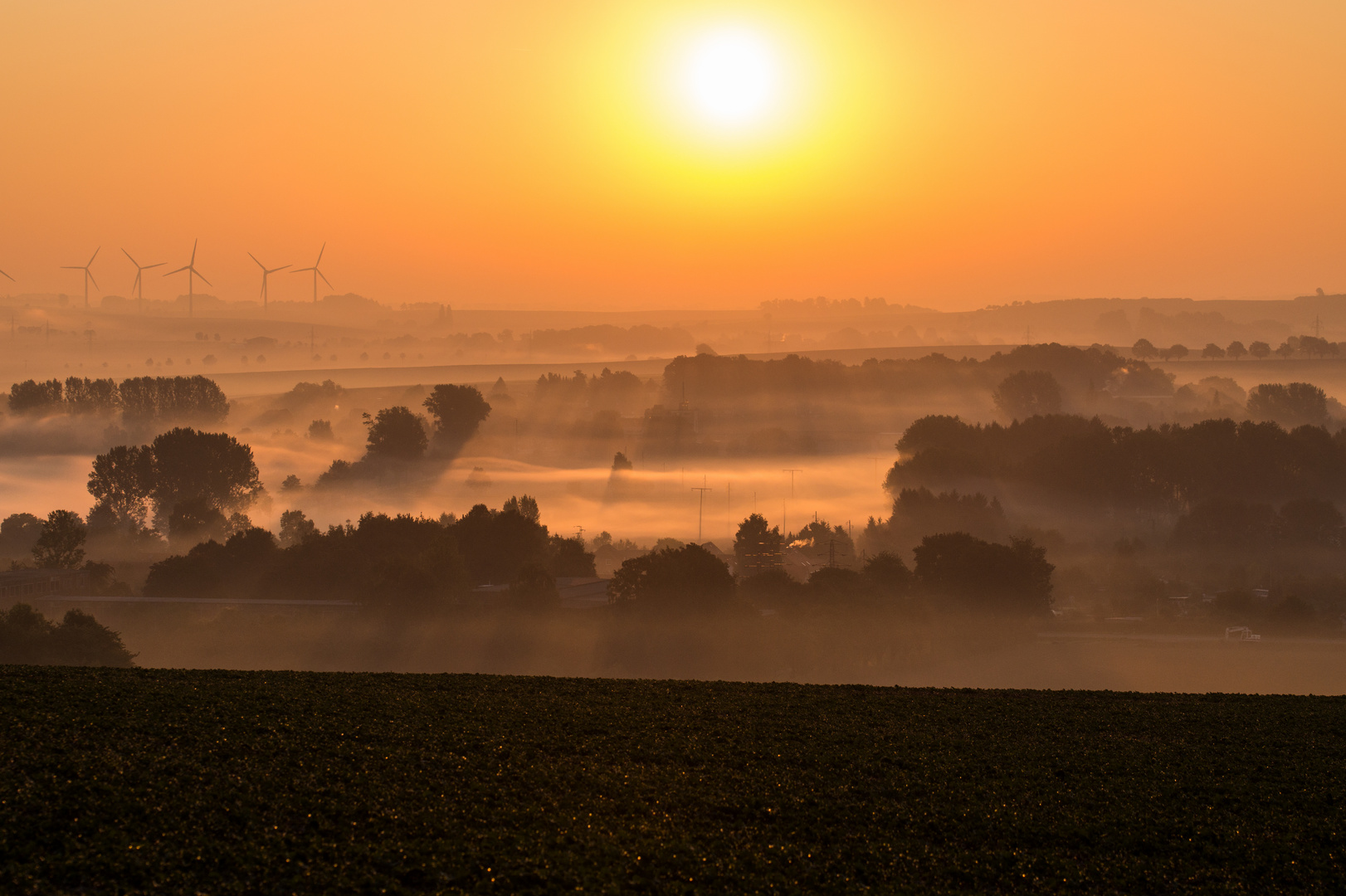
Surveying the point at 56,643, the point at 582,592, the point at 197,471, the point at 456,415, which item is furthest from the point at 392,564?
the point at 456,415

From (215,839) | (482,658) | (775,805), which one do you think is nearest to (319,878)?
(215,839)

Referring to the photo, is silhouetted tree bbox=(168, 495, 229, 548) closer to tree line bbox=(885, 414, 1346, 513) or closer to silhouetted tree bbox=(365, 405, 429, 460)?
silhouetted tree bbox=(365, 405, 429, 460)

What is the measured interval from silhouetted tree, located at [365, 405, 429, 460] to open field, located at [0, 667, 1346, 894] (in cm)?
14681

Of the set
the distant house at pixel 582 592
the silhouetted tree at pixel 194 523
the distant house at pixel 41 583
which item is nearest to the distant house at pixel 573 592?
the distant house at pixel 582 592

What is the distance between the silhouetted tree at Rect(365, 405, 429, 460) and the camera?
554 ft

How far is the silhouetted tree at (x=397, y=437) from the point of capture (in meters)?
169

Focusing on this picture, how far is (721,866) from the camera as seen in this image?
15.8 meters

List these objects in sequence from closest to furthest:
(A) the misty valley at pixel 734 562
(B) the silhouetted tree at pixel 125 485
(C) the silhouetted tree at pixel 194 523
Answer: (A) the misty valley at pixel 734 562 → (C) the silhouetted tree at pixel 194 523 → (B) the silhouetted tree at pixel 125 485

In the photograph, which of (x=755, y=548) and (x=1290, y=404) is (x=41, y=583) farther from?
(x=1290, y=404)

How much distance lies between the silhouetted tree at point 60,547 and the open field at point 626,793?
71113mm

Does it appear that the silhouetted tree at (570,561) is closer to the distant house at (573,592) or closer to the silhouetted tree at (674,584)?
the distant house at (573,592)

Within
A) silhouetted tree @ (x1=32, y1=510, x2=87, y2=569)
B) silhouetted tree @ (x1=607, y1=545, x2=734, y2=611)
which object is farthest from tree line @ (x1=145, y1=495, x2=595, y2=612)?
silhouetted tree @ (x1=32, y1=510, x2=87, y2=569)

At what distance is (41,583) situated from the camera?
77688 mm

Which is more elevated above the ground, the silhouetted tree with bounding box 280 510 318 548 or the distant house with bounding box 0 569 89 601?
the silhouetted tree with bounding box 280 510 318 548
